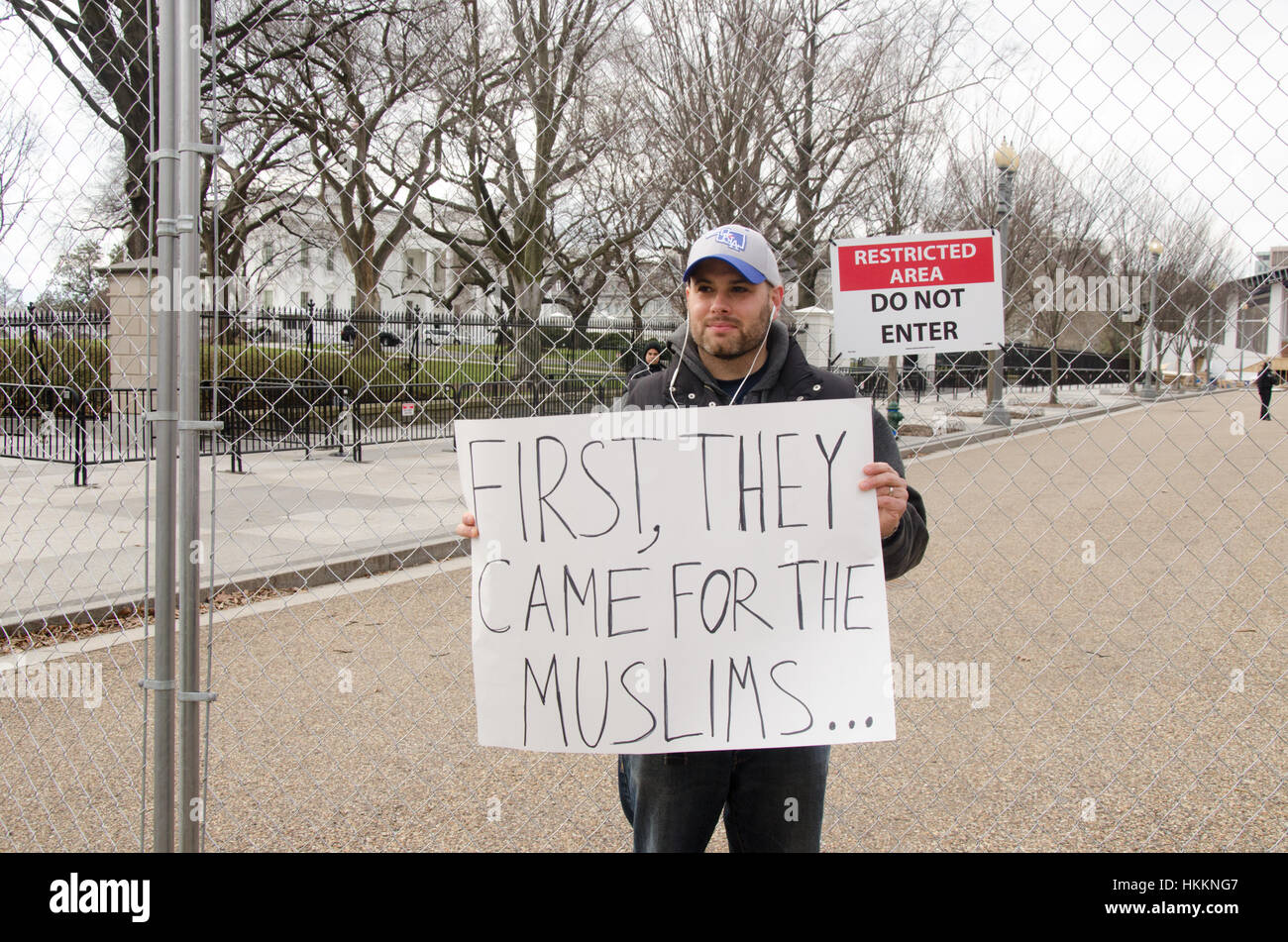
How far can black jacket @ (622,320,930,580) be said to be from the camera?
229cm

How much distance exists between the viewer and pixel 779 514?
2.26m

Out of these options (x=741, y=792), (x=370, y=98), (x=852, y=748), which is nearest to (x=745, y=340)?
(x=741, y=792)

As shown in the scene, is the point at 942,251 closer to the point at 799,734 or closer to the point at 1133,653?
the point at 799,734

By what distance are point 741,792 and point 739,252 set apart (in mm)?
1298

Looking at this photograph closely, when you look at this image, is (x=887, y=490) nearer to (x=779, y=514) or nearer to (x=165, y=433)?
(x=779, y=514)

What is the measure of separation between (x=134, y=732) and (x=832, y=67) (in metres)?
4.20

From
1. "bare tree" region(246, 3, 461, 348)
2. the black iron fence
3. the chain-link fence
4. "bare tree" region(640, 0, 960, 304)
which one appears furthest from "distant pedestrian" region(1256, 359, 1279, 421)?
the black iron fence

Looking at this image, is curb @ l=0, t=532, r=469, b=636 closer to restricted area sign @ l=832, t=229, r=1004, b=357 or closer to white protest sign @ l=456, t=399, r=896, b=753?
white protest sign @ l=456, t=399, r=896, b=753

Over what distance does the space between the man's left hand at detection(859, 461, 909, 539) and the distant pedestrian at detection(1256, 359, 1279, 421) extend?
130 centimetres

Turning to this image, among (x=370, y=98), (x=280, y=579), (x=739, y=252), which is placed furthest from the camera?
(x=370, y=98)

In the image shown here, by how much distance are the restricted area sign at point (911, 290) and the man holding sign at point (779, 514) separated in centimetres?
16

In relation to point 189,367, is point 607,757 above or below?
below

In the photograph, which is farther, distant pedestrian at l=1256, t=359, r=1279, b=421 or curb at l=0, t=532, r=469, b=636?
curb at l=0, t=532, r=469, b=636
